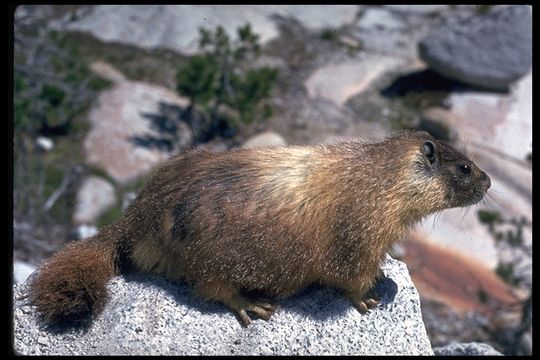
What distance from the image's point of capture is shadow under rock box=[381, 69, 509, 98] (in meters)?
18.0

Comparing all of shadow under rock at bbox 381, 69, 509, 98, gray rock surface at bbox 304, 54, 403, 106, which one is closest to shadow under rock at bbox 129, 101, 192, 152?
gray rock surface at bbox 304, 54, 403, 106

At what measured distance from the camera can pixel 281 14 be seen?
2178 cm

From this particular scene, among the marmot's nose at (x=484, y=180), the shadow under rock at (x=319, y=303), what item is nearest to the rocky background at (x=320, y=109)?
the marmot's nose at (x=484, y=180)

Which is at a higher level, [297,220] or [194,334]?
[297,220]

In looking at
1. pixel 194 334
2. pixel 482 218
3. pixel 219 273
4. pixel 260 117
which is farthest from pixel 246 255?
pixel 260 117

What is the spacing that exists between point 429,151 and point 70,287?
3331 mm

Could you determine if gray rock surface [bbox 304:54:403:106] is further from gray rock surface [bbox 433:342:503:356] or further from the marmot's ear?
the marmot's ear

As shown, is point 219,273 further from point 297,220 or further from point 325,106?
point 325,106

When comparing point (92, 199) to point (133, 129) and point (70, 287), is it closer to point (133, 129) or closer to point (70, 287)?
point (133, 129)

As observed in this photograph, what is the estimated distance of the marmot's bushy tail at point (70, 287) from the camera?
5875 mm

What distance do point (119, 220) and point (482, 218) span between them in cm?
944

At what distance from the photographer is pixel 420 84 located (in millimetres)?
18766

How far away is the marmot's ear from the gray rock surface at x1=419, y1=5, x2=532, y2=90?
10688 mm

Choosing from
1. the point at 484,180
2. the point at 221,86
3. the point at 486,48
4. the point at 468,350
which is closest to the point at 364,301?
the point at 484,180
